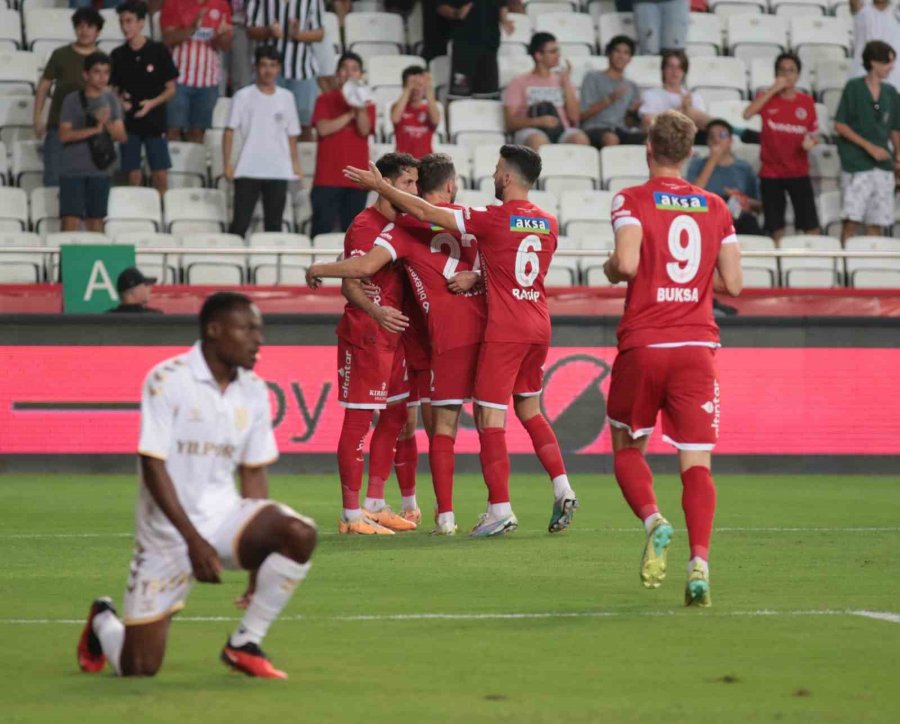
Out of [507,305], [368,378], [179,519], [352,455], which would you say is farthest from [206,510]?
[368,378]

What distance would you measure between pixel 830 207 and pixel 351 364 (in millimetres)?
10178

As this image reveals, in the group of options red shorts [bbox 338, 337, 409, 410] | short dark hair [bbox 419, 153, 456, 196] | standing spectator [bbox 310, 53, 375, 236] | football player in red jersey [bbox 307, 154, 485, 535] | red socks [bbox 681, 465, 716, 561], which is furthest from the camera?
standing spectator [bbox 310, 53, 375, 236]

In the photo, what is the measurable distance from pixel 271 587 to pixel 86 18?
1276 cm

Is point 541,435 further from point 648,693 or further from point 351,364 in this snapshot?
point 648,693

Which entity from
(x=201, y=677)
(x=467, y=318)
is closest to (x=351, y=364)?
(x=467, y=318)

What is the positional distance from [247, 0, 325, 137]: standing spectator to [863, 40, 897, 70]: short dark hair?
6207 mm

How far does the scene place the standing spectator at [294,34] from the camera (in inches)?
717

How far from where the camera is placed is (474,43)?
61.6 feet

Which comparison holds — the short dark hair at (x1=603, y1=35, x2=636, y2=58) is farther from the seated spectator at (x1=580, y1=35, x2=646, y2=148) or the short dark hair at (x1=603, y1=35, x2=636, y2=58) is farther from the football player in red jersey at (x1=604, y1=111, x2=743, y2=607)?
the football player in red jersey at (x1=604, y1=111, x2=743, y2=607)

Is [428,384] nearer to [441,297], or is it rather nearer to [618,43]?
[441,297]

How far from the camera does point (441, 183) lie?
10.5 meters

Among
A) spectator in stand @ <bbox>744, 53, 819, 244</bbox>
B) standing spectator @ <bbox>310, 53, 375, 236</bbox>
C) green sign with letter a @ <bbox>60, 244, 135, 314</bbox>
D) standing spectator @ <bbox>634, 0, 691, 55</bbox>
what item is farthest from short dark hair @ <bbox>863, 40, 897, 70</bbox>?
green sign with letter a @ <bbox>60, 244, 135, 314</bbox>

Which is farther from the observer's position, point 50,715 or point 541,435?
point 541,435

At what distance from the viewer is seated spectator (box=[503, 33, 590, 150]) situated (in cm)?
1886
